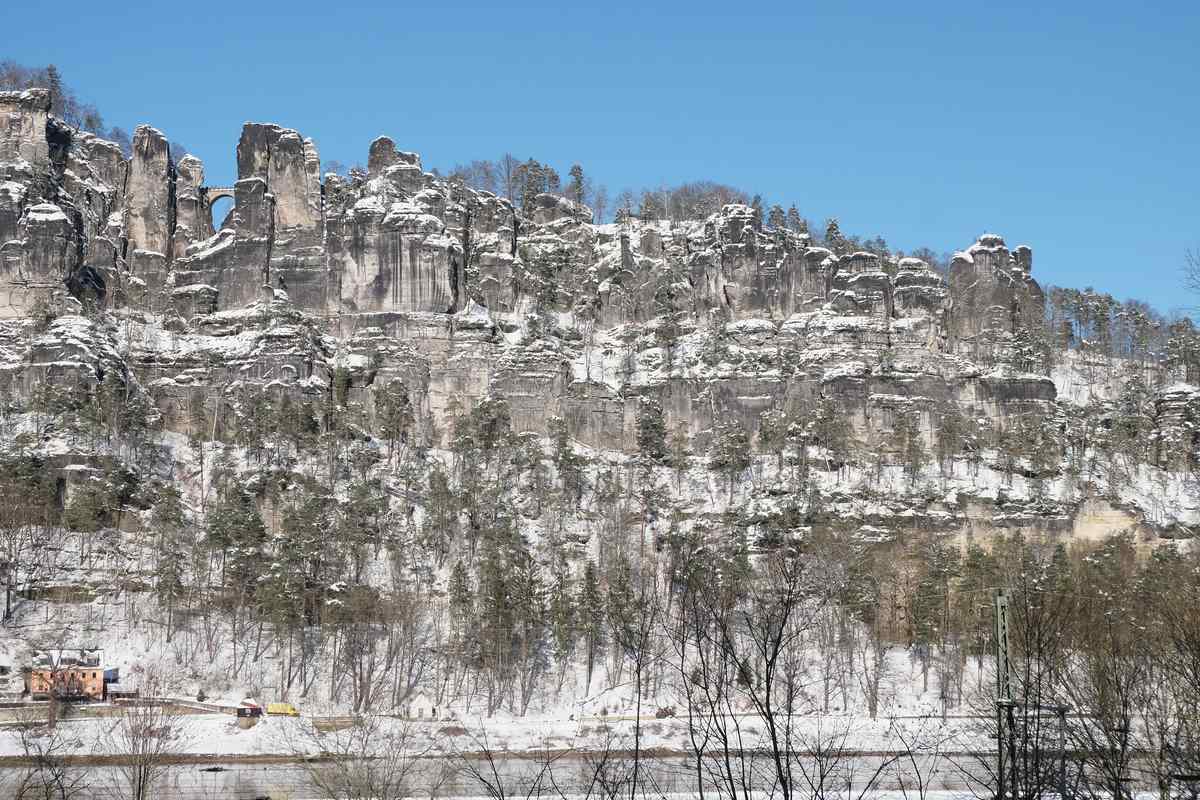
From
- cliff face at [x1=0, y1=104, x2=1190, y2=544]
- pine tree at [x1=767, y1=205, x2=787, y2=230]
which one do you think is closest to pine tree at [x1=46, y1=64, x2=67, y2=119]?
cliff face at [x1=0, y1=104, x2=1190, y2=544]

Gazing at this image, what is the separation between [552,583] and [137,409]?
95.5 feet

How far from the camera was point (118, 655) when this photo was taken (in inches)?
2463

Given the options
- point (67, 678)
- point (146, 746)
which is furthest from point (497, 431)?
point (146, 746)

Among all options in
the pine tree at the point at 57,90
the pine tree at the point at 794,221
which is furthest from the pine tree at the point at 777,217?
the pine tree at the point at 57,90

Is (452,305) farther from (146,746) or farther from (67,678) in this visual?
(146,746)

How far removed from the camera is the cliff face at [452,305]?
95562 mm

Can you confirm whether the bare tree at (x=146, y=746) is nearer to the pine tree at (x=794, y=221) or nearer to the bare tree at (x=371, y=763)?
the bare tree at (x=371, y=763)

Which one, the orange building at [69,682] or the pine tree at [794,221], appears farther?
the pine tree at [794,221]

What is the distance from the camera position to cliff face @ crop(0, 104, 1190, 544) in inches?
3762

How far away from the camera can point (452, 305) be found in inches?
3974

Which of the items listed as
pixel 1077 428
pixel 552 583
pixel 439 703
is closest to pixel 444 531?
pixel 552 583

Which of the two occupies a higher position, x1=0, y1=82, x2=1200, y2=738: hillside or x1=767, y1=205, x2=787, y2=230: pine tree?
x1=767, y1=205, x2=787, y2=230: pine tree

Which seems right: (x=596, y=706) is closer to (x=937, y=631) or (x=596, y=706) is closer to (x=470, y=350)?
(x=937, y=631)

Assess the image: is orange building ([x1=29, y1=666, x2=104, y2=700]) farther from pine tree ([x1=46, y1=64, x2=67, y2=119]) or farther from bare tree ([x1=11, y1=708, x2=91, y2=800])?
pine tree ([x1=46, y1=64, x2=67, y2=119])
